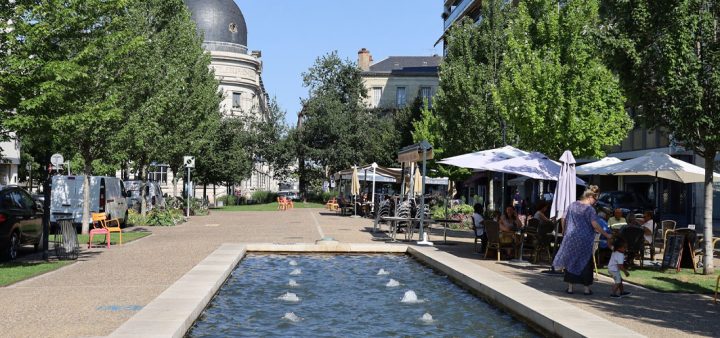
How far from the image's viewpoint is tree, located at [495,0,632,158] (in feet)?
71.8

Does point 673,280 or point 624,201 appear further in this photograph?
point 624,201

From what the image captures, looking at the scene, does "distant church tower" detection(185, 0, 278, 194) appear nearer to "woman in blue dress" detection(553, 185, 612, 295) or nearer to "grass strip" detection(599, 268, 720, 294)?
"grass strip" detection(599, 268, 720, 294)

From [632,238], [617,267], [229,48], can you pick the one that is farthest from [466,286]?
[229,48]

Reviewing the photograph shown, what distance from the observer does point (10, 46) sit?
46.0ft

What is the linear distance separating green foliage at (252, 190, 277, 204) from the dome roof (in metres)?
24.8

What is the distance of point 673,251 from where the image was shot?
14.7m

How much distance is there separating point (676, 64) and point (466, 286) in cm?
568

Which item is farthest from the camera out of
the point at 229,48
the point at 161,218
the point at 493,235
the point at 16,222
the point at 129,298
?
the point at 229,48

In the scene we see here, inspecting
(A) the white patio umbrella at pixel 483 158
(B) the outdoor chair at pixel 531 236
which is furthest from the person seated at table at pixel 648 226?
(A) the white patio umbrella at pixel 483 158

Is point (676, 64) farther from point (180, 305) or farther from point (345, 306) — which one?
point (180, 305)

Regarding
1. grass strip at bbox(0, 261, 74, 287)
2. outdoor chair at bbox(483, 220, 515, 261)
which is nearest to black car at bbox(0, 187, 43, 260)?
grass strip at bbox(0, 261, 74, 287)

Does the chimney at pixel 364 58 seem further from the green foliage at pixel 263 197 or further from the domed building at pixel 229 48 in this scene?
the green foliage at pixel 263 197

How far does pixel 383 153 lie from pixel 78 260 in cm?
4885

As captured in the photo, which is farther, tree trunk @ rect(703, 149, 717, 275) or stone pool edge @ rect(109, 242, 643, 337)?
tree trunk @ rect(703, 149, 717, 275)
